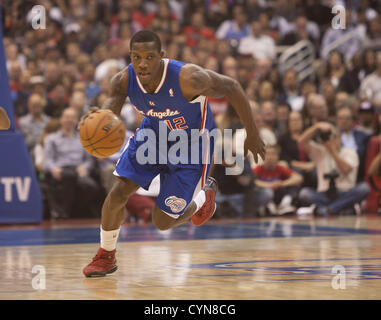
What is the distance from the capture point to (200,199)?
6.09 meters

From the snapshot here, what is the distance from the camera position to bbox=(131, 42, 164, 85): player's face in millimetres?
4914

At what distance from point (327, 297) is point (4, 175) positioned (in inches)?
227

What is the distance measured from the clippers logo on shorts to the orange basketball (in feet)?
2.92

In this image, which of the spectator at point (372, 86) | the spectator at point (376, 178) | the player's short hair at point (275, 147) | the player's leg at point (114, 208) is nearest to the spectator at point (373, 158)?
the spectator at point (376, 178)

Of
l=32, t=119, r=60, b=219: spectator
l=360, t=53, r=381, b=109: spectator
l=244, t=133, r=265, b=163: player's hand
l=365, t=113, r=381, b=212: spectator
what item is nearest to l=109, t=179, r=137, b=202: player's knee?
l=244, t=133, r=265, b=163: player's hand

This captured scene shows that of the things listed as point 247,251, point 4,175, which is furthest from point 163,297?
point 4,175

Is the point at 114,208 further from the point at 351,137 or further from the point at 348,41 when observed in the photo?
the point at 348,41

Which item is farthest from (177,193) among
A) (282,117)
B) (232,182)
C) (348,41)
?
(348,41)

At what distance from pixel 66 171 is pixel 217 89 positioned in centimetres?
513

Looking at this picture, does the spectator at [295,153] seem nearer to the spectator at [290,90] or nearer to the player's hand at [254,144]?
the spectator at [290,90]

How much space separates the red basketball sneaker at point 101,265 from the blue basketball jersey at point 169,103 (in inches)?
39.0

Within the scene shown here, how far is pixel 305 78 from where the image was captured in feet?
45.7

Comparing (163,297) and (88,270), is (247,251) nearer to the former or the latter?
(88,270)

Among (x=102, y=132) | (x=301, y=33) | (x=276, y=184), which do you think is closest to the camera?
(x=102, y=132)
